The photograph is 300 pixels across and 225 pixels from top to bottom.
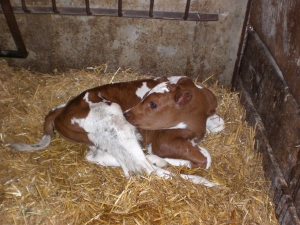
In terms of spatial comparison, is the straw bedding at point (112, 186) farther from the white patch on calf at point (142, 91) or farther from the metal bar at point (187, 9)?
the metal bar at point (187, 9)

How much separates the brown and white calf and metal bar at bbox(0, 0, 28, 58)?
1.42 meters

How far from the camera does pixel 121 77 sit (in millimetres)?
4980

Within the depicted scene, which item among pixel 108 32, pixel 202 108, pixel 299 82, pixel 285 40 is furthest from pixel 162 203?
pixel 108 32

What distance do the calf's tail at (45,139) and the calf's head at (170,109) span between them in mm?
938

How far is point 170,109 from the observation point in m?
3.62

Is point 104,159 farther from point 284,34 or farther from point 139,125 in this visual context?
point 284,34

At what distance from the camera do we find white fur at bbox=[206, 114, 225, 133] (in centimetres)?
425

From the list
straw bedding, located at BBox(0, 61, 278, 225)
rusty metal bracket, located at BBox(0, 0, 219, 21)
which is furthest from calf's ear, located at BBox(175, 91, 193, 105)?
rusty metal bracket, located at BBox(0, 0, 219, 21)

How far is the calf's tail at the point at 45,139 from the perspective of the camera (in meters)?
3.77

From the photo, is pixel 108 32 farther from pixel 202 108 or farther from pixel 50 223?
pixel 50 223

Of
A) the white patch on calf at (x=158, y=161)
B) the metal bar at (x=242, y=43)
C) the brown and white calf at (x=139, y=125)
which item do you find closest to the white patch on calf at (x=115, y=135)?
the brown and white calf at (x=139, y=125)

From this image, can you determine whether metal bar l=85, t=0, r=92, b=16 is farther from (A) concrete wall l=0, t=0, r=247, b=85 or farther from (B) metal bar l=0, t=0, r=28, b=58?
(B) metal bar l=0, t=0, r=28, b=58

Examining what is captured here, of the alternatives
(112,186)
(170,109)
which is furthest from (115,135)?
(170,109)

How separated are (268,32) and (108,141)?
2212 millimetres
